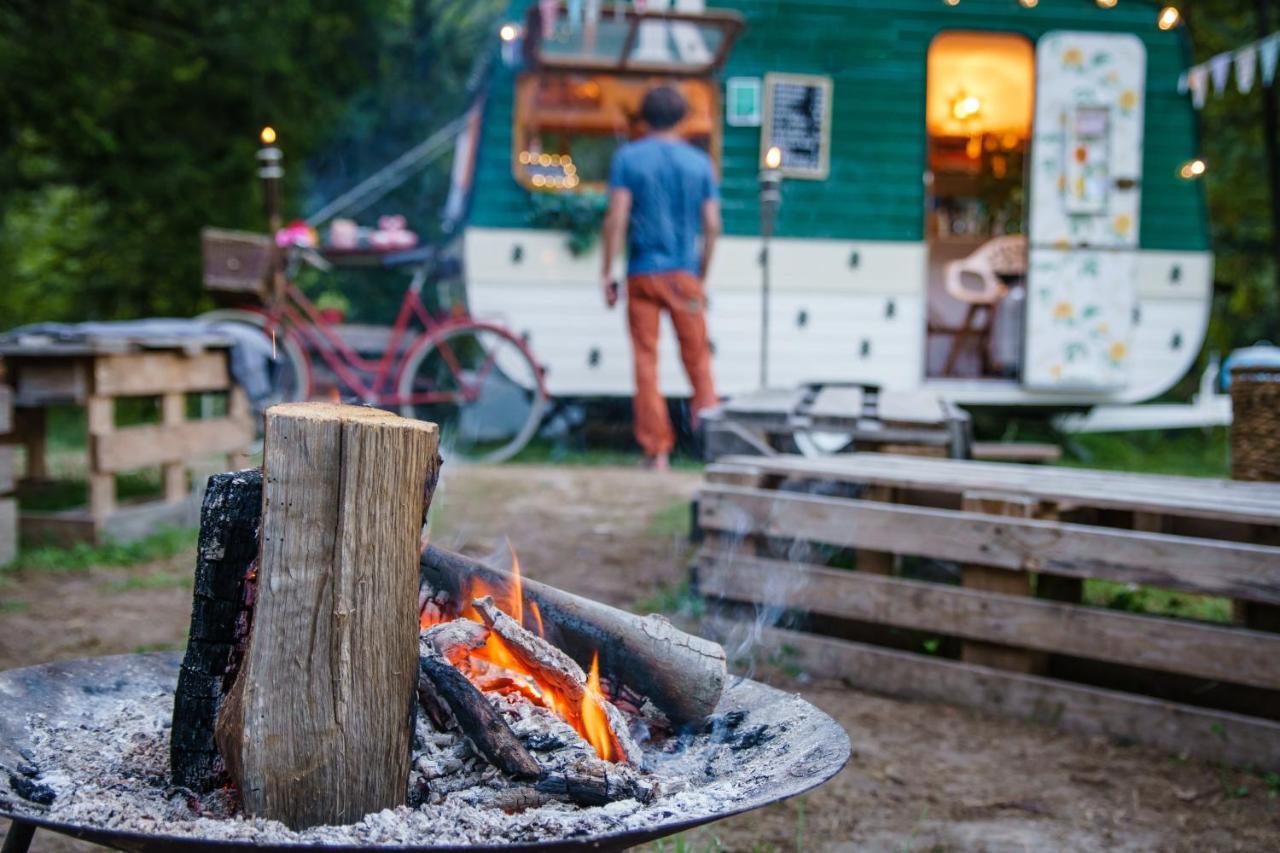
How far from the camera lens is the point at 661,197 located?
7.63 metres

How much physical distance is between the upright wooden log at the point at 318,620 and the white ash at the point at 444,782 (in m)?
0.07

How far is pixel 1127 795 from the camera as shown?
3.00 meters

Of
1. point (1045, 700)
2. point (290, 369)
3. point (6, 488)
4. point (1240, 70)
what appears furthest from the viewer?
point (1240, 70)

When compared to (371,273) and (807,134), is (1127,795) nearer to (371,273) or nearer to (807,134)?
(807,134)

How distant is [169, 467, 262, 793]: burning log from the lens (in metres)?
1.82

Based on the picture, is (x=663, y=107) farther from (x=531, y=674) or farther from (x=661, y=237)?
(x=531, y=674)

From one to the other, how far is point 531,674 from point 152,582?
352 cm

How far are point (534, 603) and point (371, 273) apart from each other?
12.2 metres

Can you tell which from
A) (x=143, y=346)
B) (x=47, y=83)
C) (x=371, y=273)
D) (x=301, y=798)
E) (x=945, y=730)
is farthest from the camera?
(x=371, y=273)

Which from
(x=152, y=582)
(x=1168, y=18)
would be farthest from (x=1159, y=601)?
(x=1168, y=18)

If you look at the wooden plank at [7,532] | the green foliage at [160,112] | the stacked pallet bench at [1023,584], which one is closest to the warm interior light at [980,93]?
the green foliage at [160,112]

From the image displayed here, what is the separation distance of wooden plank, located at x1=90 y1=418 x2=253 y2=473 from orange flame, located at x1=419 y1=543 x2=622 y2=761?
3.91m

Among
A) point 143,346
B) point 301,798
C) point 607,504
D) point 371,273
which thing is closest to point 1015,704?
point 301,798

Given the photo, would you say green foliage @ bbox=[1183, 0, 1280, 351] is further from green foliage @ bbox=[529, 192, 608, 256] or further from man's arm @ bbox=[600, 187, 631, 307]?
man's arm @ bbox=[600, 187, 631, 307]
